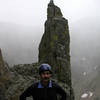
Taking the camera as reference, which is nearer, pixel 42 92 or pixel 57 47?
pixel 42 92

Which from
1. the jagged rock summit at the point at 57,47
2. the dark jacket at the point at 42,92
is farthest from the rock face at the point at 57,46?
the dark jacket at the point at 42,92

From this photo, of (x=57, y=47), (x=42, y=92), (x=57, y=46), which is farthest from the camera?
(x=57, y=46)

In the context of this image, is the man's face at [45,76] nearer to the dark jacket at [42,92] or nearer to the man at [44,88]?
the man at [44,88]

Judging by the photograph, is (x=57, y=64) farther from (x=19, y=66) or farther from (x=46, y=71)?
(x=46, y=71)

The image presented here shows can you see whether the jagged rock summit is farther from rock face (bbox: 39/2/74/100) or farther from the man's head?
the man's head

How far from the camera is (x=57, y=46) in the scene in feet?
166

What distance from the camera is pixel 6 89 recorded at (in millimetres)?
23469

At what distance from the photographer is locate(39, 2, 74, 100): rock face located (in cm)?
4891

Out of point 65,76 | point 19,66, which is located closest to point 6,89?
point 19,66

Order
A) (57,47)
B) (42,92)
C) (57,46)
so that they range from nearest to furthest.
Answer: (42,92)
(57,47)
(57,46)

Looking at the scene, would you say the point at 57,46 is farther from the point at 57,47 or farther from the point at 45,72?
the point at 45,72

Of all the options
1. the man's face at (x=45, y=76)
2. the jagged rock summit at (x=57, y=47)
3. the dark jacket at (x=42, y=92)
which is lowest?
the jagged rock summit at (x=57, y=47)

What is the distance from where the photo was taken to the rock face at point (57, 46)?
48906mm

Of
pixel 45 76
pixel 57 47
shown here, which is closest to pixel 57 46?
pixel 57 47
